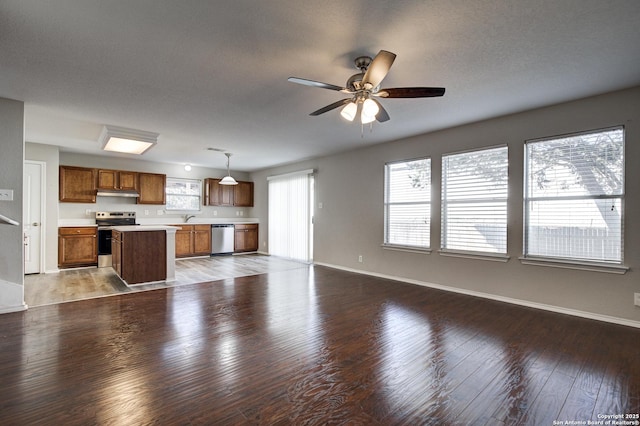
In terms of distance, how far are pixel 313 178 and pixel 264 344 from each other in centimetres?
467

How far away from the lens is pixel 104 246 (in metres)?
6.22

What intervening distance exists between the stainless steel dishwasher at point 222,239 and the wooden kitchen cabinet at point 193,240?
124 millimetres

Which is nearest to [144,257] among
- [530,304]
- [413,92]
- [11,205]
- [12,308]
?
[12,308]

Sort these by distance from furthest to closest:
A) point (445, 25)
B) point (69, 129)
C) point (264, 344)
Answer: point (69, 129) → point (264, 344) → point (445, 25)

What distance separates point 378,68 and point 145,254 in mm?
4404

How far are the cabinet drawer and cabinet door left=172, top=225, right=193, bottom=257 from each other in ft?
5.66

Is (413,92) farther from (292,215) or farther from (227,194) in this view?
(227,194)

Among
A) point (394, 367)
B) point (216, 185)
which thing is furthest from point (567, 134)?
point (216, 185)

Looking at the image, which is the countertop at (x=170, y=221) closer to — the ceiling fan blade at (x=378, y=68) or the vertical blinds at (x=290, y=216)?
the vertical blinds at (x=290, y=216)

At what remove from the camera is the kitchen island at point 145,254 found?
15.0 ft

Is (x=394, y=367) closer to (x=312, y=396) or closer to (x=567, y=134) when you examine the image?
(x=312, y=396)

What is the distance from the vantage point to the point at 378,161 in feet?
18.0

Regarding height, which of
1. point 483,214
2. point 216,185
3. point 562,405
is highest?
point 216,185

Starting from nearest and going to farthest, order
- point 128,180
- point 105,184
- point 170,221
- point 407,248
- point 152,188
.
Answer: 1. point 407,248
2. point 105,184
3. point 128,180
4. point 152,188
5. point 170,221
